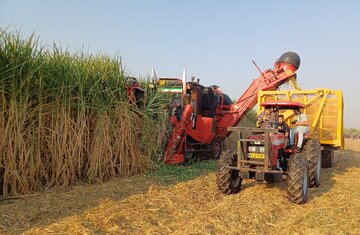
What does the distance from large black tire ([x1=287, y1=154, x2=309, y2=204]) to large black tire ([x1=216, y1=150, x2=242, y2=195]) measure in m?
0.98

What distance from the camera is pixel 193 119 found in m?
9.37

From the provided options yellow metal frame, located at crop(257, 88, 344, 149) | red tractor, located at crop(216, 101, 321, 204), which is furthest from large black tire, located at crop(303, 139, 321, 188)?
yellow metal frame, located at crop(257, 88, 344, 149)

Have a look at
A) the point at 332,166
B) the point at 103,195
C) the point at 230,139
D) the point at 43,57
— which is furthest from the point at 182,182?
the point at 230,139

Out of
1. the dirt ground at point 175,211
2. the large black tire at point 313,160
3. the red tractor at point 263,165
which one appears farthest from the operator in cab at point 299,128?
the dirt ground at point 175,211

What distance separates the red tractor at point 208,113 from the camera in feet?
29.2

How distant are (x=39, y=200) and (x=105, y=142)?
1.99m

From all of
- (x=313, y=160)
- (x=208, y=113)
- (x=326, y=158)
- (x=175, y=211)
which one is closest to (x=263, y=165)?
(x=313, y=160)

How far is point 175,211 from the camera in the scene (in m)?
5.07

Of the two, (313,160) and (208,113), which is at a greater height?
(208,113)

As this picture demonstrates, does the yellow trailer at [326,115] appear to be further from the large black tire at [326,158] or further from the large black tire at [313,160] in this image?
the large black tire at [313,160]

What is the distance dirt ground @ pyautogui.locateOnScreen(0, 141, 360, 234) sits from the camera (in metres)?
4.28

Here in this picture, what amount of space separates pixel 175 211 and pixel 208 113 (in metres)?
6.21

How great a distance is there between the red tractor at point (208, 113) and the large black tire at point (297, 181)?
3.38 m

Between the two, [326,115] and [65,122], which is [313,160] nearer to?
[326,115]
